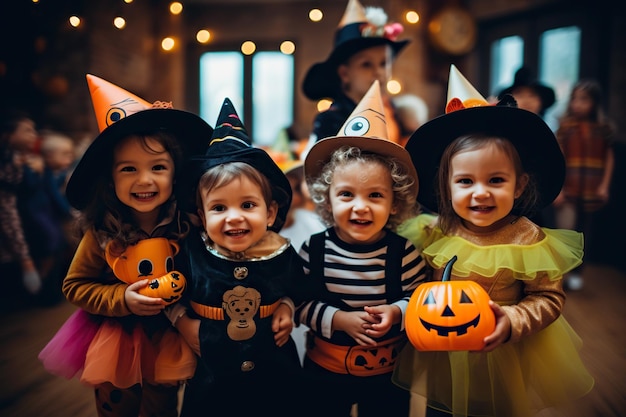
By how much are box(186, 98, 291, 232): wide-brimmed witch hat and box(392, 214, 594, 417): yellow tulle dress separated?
0.53 meters

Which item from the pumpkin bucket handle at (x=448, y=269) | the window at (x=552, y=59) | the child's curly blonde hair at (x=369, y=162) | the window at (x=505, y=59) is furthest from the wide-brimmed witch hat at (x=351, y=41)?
the window at (x=505, y=59)

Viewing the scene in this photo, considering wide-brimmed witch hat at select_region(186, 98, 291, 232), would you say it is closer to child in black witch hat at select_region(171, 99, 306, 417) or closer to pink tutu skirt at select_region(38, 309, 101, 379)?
child in black witch hat at select_region(171, 99, 306, 417)

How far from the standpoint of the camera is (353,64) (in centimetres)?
227

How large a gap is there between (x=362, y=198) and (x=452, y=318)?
45 centimetres

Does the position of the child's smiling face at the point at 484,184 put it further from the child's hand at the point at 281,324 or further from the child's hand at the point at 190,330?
the child's hand at the point at 190,330

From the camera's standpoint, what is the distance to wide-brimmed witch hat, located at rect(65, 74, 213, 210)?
1.38 m

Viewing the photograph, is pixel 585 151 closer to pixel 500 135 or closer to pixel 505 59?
pixel 505 59

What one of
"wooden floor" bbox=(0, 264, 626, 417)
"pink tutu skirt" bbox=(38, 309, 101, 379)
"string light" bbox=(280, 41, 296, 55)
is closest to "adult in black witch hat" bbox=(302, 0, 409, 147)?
"string light" bbox=(280, 41, 296, 55)

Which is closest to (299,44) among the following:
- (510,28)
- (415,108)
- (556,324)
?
(510,28)

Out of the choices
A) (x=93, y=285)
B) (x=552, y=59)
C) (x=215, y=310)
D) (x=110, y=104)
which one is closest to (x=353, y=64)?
(x=110, y=104)

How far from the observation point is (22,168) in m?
3.39

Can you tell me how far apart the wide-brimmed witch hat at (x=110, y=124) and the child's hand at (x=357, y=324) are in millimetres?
829

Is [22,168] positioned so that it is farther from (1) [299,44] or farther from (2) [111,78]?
(1) [299,44]

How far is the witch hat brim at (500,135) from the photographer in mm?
1344
